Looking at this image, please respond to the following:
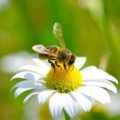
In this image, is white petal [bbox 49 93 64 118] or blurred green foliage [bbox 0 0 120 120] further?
blurred green foliage [bbox 0 0 120 120]

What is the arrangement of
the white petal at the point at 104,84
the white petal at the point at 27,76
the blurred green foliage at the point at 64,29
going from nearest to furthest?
the white petal at the point at 104,84
the white petal at the point at 27,76
the blurred green foliage at the point at 64,29

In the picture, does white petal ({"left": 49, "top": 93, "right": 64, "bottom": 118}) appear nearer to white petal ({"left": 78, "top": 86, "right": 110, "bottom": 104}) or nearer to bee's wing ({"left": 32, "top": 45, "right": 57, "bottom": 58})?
white petal ({"left": 78, "top": 86, "right": 110, "bottom": 104})

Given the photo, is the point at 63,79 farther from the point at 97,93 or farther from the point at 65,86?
the point at 97,93

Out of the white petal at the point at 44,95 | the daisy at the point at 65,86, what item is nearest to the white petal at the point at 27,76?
the daisy at the point at 65,86

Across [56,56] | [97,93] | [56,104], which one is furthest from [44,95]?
[56,56]

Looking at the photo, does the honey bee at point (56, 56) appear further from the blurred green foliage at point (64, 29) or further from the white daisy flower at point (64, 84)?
the blurred green foliage at point (64, 29)

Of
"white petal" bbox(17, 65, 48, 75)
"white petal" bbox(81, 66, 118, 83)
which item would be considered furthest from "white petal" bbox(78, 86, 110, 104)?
"white petal" bbox(17, 65, 48, 75)
